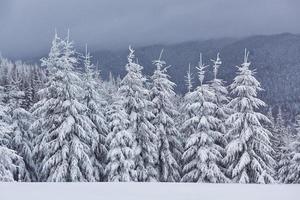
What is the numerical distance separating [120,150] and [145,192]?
21.4 meters

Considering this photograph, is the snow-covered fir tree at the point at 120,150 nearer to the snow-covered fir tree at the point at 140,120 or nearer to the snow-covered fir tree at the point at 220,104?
the snow-covered fir tree at the point at 140,120

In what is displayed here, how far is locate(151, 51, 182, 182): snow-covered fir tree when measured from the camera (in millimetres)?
28719

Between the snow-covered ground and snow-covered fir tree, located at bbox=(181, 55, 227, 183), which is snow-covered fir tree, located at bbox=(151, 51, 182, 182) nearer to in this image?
snow-covered fir tree, located at bbox=(181, 55, 227, 183)

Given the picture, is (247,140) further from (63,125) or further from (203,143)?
(63,125)

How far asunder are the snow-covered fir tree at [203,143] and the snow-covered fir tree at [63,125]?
261 inches

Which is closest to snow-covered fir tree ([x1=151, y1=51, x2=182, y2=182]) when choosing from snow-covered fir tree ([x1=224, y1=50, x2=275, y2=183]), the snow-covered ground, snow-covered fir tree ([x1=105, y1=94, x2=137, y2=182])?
snow-covered fir tree ([x1=105, y1=94, x2=137, y2=182])

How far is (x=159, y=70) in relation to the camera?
101ft

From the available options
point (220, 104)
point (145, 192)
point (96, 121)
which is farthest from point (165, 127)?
point (145, 192)

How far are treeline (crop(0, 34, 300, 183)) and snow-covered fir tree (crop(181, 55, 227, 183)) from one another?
67mm

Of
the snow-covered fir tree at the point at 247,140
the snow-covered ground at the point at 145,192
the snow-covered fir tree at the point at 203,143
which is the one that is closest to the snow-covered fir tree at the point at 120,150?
Answer: the snow-covered fir tree at the point at 203,143

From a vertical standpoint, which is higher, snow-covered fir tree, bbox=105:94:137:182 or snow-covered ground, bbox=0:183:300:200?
snow-covered ground, bbox=0:183:300:200

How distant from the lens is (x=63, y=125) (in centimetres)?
2542

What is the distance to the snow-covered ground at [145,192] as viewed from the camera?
552 centimetres

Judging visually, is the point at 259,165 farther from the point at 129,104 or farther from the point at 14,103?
the point at 14,103
